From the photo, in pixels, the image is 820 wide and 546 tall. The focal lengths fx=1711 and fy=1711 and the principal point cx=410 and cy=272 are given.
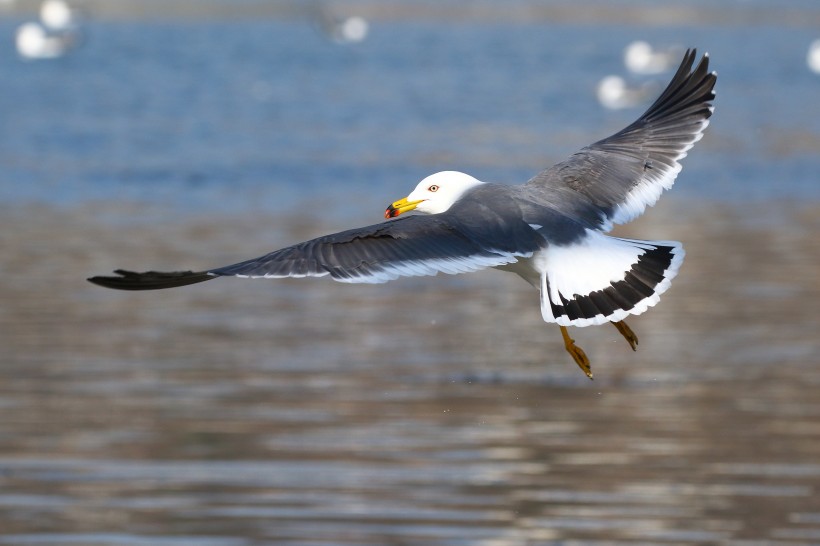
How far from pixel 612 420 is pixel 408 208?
322 centimetres

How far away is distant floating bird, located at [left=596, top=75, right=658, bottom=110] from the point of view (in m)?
27.2

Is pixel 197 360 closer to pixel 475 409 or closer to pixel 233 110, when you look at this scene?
pixel 475 409

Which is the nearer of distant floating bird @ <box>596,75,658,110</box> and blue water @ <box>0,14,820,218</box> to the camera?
blue water @ <box>0,14,820,218</box>

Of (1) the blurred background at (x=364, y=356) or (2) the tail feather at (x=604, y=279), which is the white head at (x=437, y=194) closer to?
(2) the tail feather at (x=604, y=279)

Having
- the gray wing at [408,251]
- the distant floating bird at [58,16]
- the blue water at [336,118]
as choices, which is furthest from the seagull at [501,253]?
the distant floating bird at [58,16]

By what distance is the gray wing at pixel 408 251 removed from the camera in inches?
249

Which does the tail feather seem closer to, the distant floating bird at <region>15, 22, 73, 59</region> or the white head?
the white head

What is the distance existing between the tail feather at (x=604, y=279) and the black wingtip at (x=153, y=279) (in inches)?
50.4

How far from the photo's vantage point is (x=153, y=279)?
6078 millimetres

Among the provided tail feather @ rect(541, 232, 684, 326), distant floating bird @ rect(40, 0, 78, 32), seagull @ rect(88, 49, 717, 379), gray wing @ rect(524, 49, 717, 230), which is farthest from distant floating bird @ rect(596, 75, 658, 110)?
tail feather @ rect(541, 232, 684, 326)

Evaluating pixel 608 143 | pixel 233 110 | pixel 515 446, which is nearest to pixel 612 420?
pixel 515 446

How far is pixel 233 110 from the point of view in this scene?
84.7 ft

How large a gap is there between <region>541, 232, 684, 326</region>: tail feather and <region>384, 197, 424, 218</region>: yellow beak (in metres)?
0.76

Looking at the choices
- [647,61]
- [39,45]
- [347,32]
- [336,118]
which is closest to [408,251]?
[336,118]
